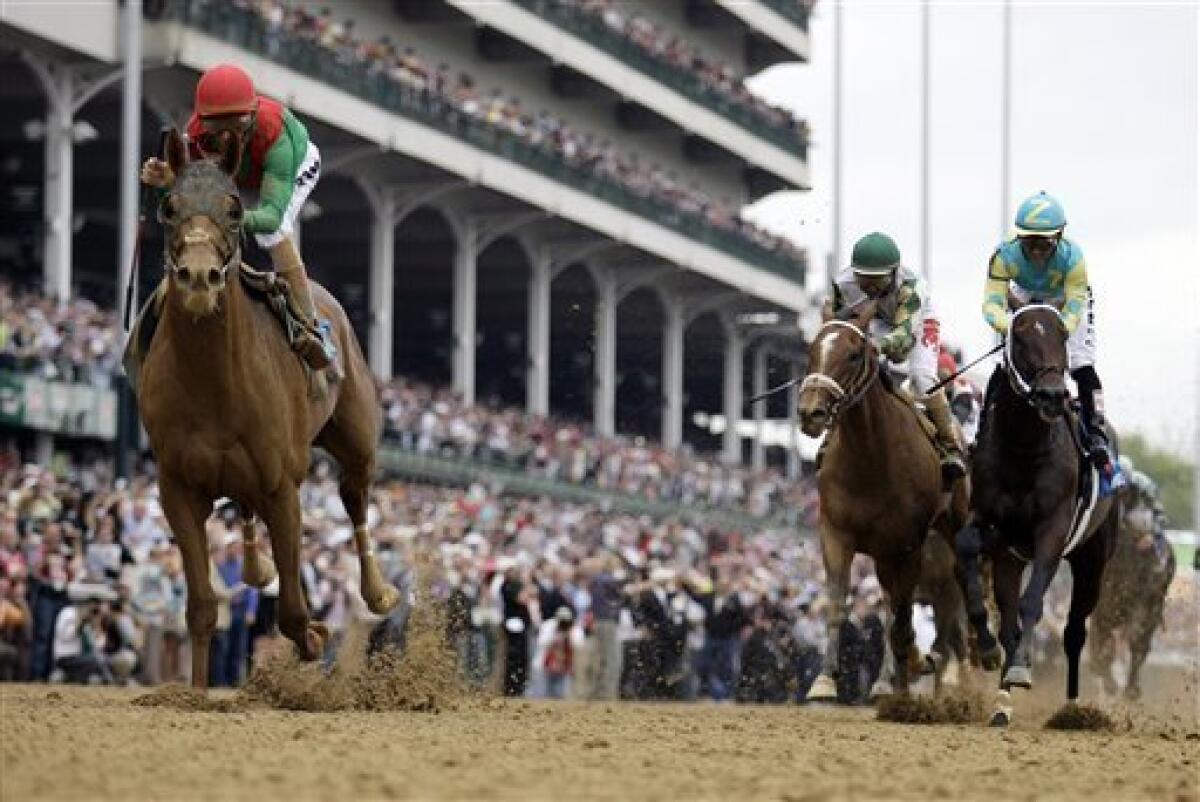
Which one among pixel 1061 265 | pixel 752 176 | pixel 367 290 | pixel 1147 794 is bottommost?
pixel 1147 794

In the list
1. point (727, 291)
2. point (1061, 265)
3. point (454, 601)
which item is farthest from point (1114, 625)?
point (727, 291)

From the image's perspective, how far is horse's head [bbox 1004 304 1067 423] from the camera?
13289 mm

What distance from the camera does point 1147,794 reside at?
8328 millimetres

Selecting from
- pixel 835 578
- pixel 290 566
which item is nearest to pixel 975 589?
pixel 835 578

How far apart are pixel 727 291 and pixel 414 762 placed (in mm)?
42969

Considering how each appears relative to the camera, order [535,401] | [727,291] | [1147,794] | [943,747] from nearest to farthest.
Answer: [1147,794], [943,747], [535,401], [727,291]

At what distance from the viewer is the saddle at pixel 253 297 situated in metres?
11.9

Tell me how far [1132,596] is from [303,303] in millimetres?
9922

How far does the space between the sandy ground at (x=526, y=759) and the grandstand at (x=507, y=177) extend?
1573 centimetres

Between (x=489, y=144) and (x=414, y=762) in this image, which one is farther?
(x=489, y=144)

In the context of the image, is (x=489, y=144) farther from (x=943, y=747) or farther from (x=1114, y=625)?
(x=943, y=747)

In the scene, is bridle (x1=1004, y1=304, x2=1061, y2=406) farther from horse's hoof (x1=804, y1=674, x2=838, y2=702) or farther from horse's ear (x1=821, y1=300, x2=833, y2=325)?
horse's hoof (x1=804, y1=674, x2=838, y2=702)

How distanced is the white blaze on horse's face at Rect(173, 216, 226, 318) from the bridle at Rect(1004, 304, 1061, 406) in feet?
14.1

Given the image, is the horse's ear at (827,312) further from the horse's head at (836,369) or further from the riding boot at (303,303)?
the riding boot at (303,303)
